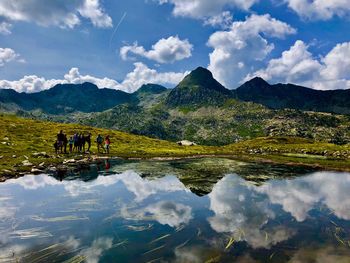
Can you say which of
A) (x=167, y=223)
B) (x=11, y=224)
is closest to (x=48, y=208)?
(x=11, y=224)

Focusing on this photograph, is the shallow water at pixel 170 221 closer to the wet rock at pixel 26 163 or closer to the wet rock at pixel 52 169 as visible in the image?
the wet rock at pixel 52 169

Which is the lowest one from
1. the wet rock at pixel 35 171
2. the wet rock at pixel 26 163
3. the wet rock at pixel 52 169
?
the wet rock at pixel 52 169

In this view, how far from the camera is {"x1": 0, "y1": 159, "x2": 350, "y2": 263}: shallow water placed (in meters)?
16.4

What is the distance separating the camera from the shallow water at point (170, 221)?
16422mm

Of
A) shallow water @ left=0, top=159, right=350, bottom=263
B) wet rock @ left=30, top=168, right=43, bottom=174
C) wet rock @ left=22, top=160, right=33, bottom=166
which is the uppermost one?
shallow water @ left=0, top=159, right=350, bottom=263

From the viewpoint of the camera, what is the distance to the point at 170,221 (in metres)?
22.1

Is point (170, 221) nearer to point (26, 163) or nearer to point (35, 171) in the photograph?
point (35, 171)

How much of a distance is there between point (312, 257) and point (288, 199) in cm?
1401

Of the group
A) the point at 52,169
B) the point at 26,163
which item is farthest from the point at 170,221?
the point at 26,163

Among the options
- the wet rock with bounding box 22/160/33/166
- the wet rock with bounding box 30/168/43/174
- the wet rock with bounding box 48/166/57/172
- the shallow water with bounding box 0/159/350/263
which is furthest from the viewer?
the wet rock with bounding box 22/160/33/166

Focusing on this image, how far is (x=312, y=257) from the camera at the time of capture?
1633 centimetres

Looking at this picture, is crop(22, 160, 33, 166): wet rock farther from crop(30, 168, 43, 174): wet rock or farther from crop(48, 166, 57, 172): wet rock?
crop(30, 168, 43, 174): wet rock

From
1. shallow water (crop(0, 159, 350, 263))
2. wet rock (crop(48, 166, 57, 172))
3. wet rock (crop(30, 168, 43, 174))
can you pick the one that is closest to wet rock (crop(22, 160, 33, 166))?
wet rock (crop(48, 166, 57, 172))

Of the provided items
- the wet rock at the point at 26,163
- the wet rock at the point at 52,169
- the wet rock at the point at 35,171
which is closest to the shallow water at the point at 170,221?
the wet rock at the point at 35,171
